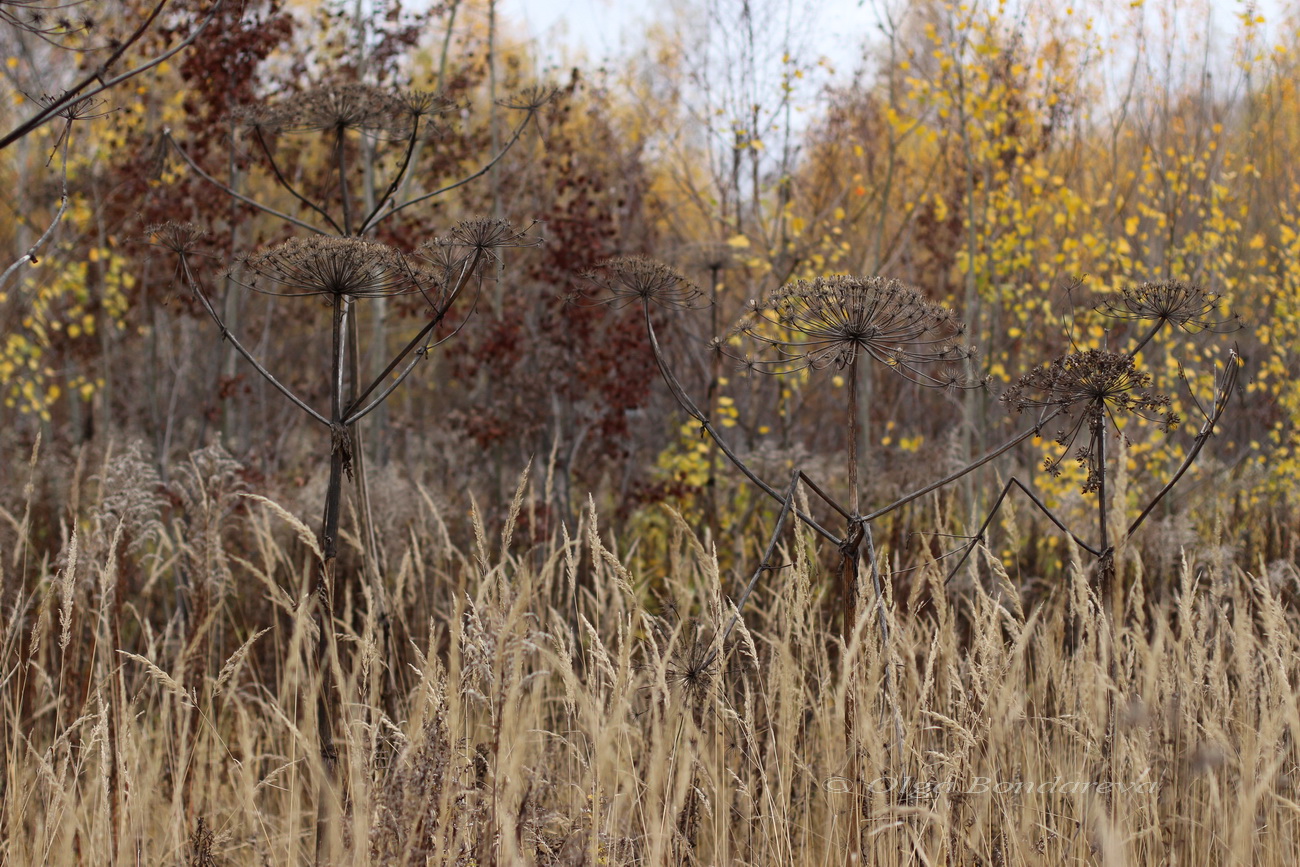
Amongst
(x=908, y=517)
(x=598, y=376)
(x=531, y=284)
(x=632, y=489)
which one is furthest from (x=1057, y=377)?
(x=531, y=284)

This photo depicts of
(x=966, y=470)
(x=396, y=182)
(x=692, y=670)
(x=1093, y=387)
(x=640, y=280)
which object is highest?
(x=396, y=182)

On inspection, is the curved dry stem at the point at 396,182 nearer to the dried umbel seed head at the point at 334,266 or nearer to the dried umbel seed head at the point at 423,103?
the dried umbel seed head at the point at 423,103

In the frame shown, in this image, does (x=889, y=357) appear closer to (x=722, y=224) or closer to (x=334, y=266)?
(x=334, y=266)

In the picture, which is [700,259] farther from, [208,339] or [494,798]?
[208,339]

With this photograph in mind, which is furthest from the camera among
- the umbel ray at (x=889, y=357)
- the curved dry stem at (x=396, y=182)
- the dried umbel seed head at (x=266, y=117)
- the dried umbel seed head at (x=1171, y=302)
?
the dried umbel seed head at (x=266, y=117)

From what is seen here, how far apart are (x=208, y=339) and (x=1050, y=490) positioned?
8.81 m

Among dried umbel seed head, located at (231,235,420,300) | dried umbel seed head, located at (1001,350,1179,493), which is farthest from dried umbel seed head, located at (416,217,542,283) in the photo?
dried umbel seed head, located at (1001,350,1179,493)

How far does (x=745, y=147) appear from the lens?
22.3ft

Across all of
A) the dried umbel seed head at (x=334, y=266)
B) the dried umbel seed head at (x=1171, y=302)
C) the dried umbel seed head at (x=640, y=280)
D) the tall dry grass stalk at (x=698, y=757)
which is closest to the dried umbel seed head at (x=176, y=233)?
the dried umbel seed head at (x=334, y=266)

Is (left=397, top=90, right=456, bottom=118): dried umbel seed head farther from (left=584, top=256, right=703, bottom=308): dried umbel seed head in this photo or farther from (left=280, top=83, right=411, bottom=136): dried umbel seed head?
(left=584, top=256, right=703, bottom=308): dried umbel seed head

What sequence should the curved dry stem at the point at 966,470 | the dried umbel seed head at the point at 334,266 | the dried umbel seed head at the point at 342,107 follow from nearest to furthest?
the curved dry stem at the point at 966,470 → the dried umbel seed head at the point at 334,266 → the dried umbel seed head at the point at 342,107

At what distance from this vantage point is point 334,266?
2.19 metres

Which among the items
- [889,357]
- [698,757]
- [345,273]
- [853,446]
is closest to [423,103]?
[345,273]

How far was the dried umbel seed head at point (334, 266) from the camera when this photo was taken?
2127mm
